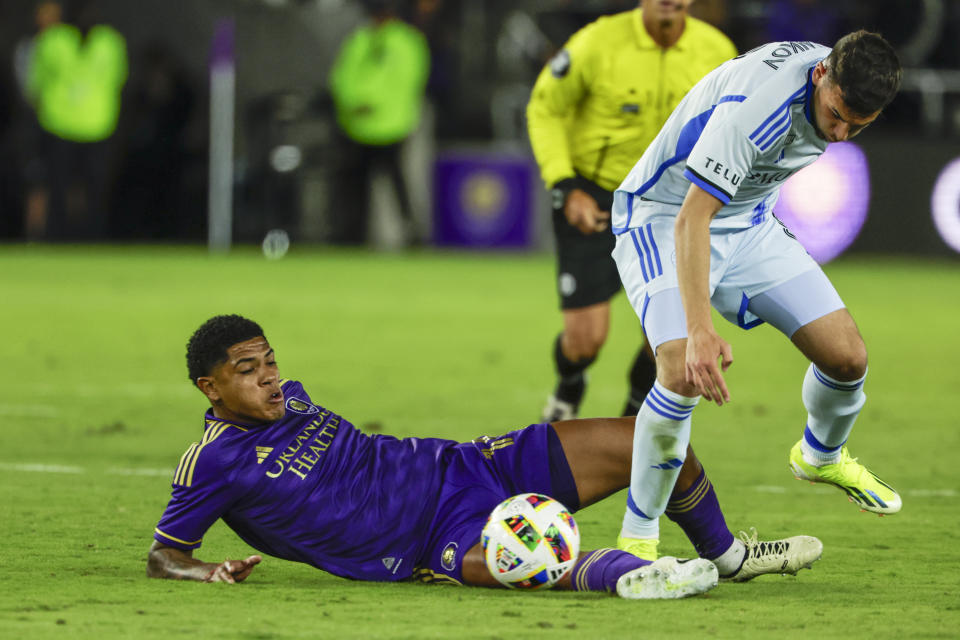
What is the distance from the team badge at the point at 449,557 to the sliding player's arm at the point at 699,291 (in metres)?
0.86

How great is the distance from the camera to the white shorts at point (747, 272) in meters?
5.10

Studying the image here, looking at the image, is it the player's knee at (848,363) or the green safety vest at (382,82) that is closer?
the player's knee at (848,363)

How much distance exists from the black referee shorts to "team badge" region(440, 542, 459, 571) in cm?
307

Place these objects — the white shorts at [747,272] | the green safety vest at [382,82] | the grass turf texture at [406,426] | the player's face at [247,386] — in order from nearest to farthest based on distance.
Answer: the grass turf texture at [406,426] < the player's face at [247,386] < the white shorts at [747,272] < the green safety vest at [382,82]

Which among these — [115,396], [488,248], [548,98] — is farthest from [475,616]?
[488,248]

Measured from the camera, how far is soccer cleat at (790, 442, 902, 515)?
5523 mm

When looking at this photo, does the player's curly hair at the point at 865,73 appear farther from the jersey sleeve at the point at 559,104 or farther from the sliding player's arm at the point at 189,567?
the jersey sleeve at the point at 559,104

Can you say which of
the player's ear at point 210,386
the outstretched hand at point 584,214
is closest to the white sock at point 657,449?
the player's ear at point 210,386

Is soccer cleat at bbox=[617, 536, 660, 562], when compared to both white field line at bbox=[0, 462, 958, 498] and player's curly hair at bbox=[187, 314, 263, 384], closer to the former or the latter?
player's curly hair at bbox=[187, 314, 263, 384]

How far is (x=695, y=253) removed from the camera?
4.60m

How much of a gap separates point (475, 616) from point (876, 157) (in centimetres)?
1504

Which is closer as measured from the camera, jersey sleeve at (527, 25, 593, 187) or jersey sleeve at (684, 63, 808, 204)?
jersey sleeve at (684, 63, 808, 204)

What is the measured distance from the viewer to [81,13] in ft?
67.8

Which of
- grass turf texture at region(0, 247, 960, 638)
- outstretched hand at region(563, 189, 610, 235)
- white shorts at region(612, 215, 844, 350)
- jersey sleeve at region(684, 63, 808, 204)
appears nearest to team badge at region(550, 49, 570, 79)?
outstretched hand at region(563, 189, 610, 235)
